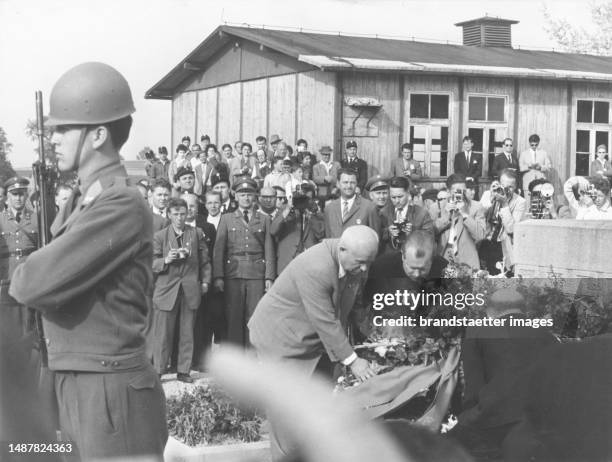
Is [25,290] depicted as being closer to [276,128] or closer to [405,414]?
[405,414]

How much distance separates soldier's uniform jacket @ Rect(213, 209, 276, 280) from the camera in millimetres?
9203

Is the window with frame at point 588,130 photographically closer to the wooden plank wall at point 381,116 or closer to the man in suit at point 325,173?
the wooden plank wall at point 381,116

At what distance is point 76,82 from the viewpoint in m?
3.00

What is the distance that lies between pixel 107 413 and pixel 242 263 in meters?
6.34

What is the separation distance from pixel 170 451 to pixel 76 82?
11.8ft

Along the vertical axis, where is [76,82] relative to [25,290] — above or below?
above

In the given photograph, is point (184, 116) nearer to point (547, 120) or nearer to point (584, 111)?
point (547, 120)

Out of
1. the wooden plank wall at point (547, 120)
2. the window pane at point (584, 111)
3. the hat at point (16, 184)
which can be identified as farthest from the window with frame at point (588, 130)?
the hat at point (16, 184)

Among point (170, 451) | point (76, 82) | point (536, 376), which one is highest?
point (76, 82)

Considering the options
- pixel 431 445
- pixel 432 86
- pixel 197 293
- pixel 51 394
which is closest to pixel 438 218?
pixel 197 293

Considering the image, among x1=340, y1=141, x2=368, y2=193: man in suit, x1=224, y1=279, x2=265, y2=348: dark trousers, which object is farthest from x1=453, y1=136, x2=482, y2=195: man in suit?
x1=224, y1=279, x2=265, y2=348: dark trousers

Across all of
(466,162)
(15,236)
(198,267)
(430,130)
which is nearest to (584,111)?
(430,130)

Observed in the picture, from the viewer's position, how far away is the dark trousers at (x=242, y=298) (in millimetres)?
9164

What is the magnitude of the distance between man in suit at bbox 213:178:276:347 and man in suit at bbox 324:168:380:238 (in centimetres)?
58
